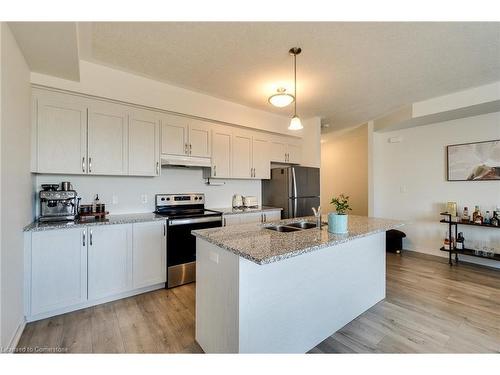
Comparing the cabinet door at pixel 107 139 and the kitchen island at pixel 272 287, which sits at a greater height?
the cabinet door at pixel 107 139

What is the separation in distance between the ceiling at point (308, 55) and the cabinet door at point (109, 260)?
181 cm

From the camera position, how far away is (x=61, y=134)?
96.9 inches

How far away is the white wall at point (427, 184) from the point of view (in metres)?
3.61

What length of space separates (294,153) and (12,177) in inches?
155

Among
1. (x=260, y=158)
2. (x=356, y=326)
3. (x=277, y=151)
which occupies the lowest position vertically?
(x=356, y=326)

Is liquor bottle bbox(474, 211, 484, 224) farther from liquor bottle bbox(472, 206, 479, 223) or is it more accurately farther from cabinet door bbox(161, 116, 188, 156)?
cabinet door bbox(161, 116, 188, 156)

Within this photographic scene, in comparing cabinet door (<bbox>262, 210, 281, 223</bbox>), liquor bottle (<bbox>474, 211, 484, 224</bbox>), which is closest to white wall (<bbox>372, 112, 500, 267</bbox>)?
liquor bottle (<bbox>474, 211, 484, 224</bbox>)

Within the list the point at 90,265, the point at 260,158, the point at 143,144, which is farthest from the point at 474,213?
the point at 90,265

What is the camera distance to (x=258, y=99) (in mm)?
3559

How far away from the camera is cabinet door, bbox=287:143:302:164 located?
14.9 ft

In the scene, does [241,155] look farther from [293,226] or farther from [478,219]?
[478,219]

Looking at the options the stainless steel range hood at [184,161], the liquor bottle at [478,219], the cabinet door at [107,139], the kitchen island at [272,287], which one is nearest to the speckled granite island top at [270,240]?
the kitchen island at [272,287]

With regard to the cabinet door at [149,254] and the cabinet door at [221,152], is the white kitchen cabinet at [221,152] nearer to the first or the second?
the cabinet door at [221,152]

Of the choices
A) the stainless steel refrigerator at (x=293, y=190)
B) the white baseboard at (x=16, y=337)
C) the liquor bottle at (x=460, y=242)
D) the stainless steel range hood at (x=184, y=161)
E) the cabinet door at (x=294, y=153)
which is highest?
the cabinet door at (x=294, y=153)
